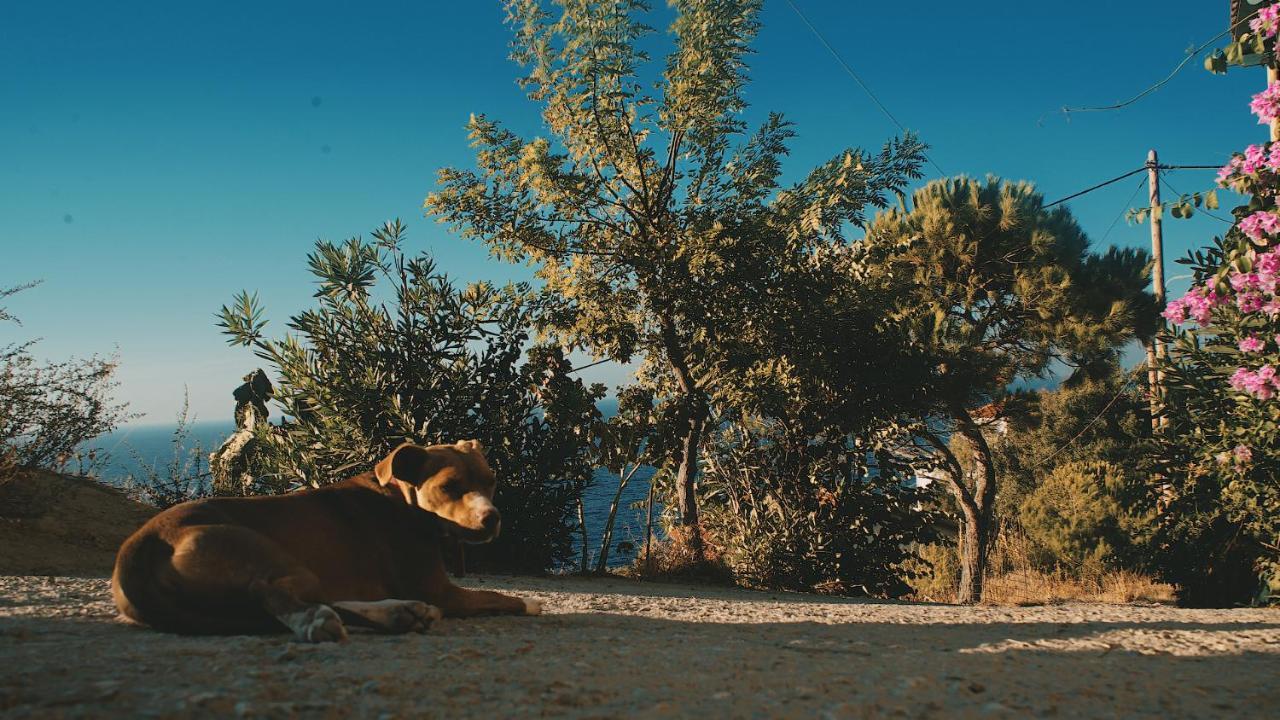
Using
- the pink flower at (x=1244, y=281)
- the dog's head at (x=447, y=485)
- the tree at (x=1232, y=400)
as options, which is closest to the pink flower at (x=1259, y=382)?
the tree at (x=1232, y=400)

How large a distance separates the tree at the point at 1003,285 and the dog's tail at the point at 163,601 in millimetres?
12086

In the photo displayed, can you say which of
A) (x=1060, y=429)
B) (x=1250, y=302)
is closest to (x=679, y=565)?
(x=1250, y=302)

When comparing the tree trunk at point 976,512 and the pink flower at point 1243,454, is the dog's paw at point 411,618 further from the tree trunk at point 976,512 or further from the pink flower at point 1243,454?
the tree trunk at point 976,512

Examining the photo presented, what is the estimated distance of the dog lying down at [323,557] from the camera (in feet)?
12.3

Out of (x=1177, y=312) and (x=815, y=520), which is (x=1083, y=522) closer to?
(x=815, y=520)

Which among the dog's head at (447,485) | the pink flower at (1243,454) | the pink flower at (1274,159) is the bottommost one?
the dog's head at (447,485)

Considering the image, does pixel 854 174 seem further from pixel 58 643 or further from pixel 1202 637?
pixel 58 643

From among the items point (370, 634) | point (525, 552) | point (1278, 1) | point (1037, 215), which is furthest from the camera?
point (1037, 215)

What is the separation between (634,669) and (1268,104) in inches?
292

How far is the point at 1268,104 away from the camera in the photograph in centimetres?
697

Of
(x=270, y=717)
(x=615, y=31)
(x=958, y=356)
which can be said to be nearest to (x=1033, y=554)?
(x=958, y=356)

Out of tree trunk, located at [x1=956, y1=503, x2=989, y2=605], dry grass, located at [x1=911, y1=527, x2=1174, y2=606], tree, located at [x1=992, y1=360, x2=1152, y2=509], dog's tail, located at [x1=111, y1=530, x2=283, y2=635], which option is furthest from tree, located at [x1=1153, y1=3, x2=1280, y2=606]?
dog's tail, located at [x1=111, y1=530, x2=283, y2=635]

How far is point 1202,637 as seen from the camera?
4.88m

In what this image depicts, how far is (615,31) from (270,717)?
8.95 meters
